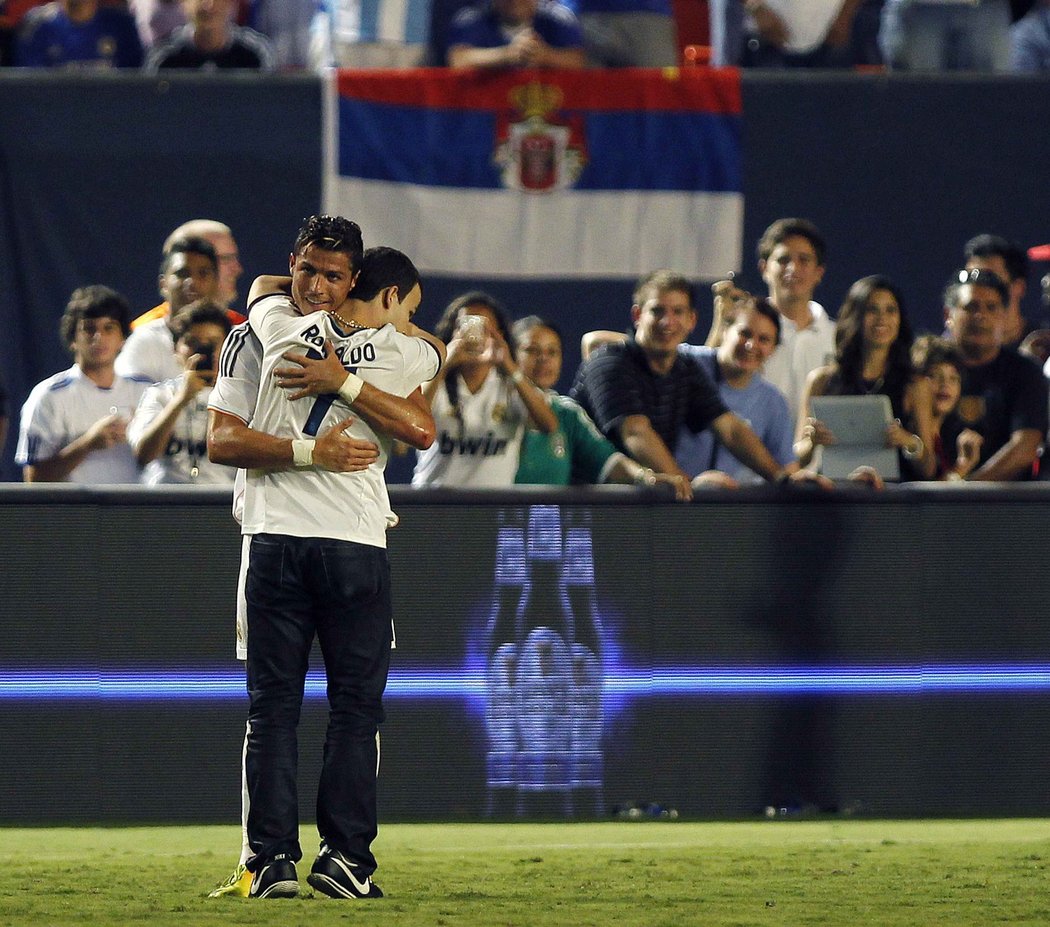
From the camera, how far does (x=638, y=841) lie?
6.61 metres

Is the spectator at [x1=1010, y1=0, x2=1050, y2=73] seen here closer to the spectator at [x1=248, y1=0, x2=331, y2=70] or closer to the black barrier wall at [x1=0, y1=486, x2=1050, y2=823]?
the spectator at [x1=248, y1=0, x2=331, y2=70]

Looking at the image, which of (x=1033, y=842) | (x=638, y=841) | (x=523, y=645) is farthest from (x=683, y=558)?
(x=1033, y=842)

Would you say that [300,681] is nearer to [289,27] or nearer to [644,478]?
[644,478]

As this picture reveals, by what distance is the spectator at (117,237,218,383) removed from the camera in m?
8.30

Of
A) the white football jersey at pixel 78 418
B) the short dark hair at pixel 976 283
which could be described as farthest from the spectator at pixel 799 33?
the white football jersey at pixel 78 418

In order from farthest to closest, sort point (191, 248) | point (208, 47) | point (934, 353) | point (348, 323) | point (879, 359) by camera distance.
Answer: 1. point (208, 47)
2. point (191, 248)
3. point (934, 353)
4. point (879, 359)
5. point (348, 323)

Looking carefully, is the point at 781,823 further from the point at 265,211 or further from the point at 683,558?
the point at 265,211

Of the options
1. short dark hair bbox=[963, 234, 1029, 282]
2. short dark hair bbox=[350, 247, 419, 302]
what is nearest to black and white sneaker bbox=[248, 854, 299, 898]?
short dark hair bbox=[350, 247, 419, 302]

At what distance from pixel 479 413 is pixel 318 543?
105 inches

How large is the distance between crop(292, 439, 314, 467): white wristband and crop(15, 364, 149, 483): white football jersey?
2.77 m

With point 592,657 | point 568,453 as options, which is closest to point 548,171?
point 568,453

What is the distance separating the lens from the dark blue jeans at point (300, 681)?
5160mm

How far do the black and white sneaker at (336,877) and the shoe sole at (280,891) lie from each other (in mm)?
59

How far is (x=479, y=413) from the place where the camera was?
776 centimetres
